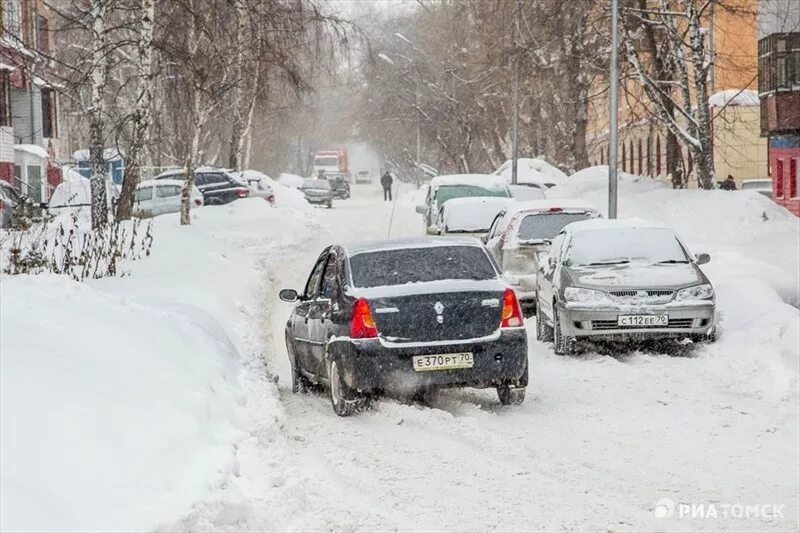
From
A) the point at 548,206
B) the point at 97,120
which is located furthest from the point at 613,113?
the point at 97,120

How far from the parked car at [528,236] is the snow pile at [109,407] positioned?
491cm

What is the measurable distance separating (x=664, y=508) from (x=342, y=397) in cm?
391

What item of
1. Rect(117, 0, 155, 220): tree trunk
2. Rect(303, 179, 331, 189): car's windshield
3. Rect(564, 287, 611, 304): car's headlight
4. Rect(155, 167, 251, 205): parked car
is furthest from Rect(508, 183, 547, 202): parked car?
Rect(303, 179, 331, 189): car's windshield

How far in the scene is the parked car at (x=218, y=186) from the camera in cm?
4359

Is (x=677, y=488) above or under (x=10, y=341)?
under

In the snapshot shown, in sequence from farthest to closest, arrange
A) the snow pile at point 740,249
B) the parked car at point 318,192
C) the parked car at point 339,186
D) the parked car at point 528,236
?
1. the parked car at point 339,186
2. the parked car at point 318,192
3. the parked car at point 528,236
4. the snow pile at point 740,249

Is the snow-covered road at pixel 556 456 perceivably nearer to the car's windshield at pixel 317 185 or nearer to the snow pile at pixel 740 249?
the snow pile at pixel 740 249

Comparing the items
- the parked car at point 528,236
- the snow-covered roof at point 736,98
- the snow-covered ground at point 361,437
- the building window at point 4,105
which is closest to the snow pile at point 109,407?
the snow-covered ground at point 361,437

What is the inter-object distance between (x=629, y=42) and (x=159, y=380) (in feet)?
77.3

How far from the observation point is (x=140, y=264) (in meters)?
20.6

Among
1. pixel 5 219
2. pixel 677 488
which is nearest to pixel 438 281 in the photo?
pixel 677 488

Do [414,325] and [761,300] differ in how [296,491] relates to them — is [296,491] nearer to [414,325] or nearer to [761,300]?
[414,325]

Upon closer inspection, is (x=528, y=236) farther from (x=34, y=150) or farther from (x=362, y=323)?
(x=34, y=150)

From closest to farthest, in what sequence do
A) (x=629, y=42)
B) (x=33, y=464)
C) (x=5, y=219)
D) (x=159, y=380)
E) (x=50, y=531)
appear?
(x=50, y=531) → (x=33, y=464) → (x=159, y=380) → (x=5, y=219) → (x=629, y=42)
